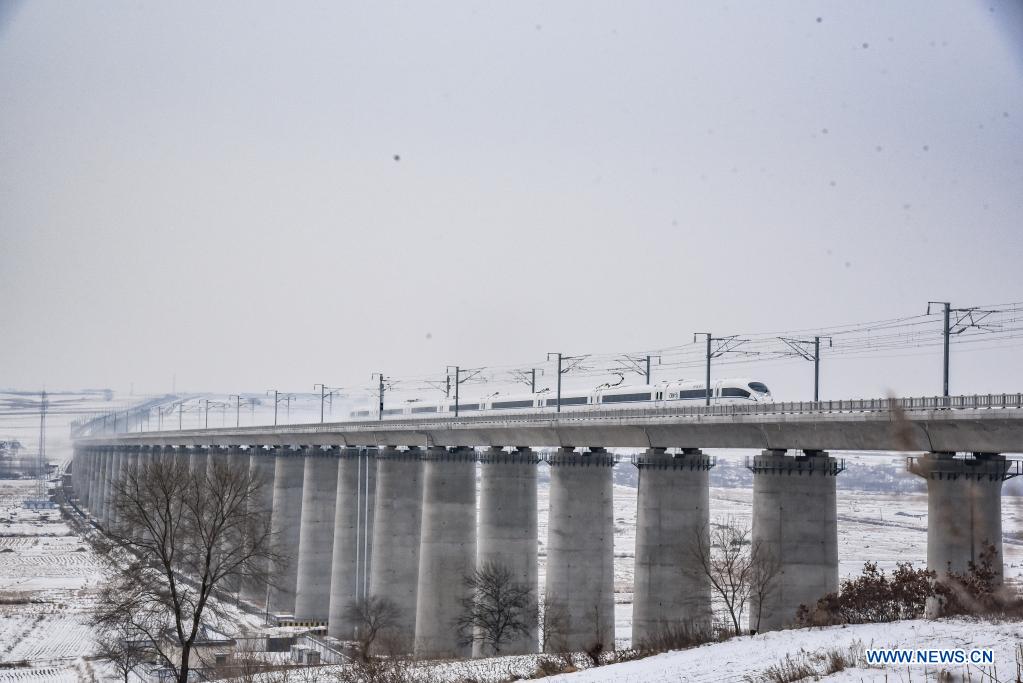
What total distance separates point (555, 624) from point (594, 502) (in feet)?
21.4

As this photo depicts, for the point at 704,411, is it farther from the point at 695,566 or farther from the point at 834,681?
the point at 834,681

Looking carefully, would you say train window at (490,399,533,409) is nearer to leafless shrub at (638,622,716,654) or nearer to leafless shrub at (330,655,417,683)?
leafless shrub at (638,622,716,654)

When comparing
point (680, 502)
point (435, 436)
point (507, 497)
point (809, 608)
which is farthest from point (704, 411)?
point (435, 436)

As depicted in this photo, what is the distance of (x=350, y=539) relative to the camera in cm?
8200

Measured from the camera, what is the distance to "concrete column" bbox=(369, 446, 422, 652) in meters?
73.8

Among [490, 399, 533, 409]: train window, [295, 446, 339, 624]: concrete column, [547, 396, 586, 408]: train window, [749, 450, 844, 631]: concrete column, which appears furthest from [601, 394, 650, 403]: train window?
[749, 450, 844, 631]: concrete column

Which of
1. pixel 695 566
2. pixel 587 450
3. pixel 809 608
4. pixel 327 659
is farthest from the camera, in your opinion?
pixel 327 659

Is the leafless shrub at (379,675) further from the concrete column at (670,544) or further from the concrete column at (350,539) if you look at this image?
the concrete column at (350,539)

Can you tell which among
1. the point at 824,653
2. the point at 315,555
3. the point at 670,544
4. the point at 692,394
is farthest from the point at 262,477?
the point at 824,653

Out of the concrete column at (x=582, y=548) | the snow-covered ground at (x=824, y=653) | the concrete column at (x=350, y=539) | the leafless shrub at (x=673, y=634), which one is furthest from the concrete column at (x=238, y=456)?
the snow-covered ground at (x=824, y=653)

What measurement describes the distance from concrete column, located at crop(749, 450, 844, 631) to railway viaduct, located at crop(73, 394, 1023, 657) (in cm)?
6

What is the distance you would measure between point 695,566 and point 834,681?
29.7 m

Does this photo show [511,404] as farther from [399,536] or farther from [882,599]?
[882,599]

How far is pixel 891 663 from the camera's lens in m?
23.4
